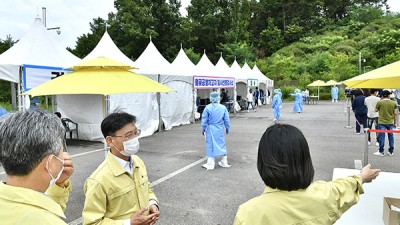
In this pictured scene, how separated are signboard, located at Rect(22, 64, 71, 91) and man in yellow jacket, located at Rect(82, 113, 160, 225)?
780 centimetres

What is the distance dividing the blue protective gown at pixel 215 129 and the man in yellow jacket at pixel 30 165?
557 cm

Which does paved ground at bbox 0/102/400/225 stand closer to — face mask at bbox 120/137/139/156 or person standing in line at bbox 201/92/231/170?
person standing in line at bbox 201/92/231/170

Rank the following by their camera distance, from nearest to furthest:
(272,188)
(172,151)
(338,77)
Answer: (272,188) < (172,151) < (338,77)

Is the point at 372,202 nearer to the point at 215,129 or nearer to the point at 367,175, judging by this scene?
the point at 367,175

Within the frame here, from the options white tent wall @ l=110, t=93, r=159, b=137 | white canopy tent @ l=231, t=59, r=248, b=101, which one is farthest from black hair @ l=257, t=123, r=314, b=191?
white canopy tent @ l=231, t=59, r=248, b=101

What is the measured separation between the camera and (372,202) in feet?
11.1

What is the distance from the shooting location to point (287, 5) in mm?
57562

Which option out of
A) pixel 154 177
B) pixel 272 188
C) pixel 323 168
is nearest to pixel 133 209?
pixel 272 188

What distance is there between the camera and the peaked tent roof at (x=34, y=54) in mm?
8930

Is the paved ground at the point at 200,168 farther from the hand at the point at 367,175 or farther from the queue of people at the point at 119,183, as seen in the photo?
the hand at the point at 367,175

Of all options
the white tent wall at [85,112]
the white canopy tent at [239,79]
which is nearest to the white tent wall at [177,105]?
the white tent wall at [85,112]

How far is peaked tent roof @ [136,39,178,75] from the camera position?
11.8 meters

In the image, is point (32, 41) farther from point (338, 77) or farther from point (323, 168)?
point (338, 77)

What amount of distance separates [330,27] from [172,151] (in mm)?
54822
